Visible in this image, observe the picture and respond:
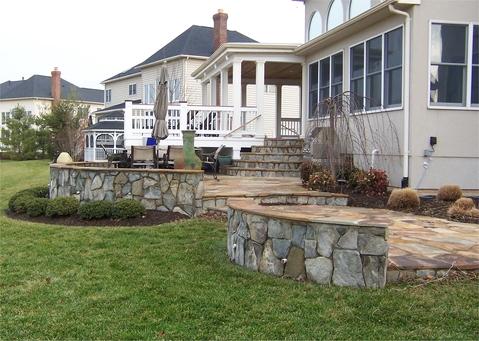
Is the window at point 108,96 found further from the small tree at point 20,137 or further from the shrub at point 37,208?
the shrub at point 37,208

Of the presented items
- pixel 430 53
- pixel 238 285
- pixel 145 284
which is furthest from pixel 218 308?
pixel 430 53

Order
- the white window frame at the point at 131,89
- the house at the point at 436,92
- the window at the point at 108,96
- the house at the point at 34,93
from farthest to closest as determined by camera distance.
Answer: the house at the point at 34,93 → the window at the point at 108,96 → the white window frame at the point at 131,89 → the house at the point at 436,92

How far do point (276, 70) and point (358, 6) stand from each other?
17.7 feet

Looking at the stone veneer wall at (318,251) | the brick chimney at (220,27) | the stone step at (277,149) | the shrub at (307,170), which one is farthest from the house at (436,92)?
the brick chimney at (220,27)

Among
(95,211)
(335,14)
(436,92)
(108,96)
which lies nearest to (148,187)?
(95,211)

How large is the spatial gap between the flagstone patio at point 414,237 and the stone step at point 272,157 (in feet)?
13.2

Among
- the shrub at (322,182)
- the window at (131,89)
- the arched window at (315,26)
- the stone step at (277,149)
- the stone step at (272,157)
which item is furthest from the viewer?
the window at (131,89)

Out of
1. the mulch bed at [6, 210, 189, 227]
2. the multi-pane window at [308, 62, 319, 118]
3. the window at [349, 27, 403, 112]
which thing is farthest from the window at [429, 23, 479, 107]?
the mulch bed at [6, 210, 189, 227]

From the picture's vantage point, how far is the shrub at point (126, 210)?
26.1 feet

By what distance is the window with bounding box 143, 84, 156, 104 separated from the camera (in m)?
29.6

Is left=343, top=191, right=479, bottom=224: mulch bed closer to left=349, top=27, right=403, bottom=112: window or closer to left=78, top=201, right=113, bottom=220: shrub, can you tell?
left=349, top=27, right=403, bottom=112: window

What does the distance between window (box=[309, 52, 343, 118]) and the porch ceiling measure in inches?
54.1

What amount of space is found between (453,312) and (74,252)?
13.6 ft

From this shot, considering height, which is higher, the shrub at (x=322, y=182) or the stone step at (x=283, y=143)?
the stone step at (x=283, y=143)
